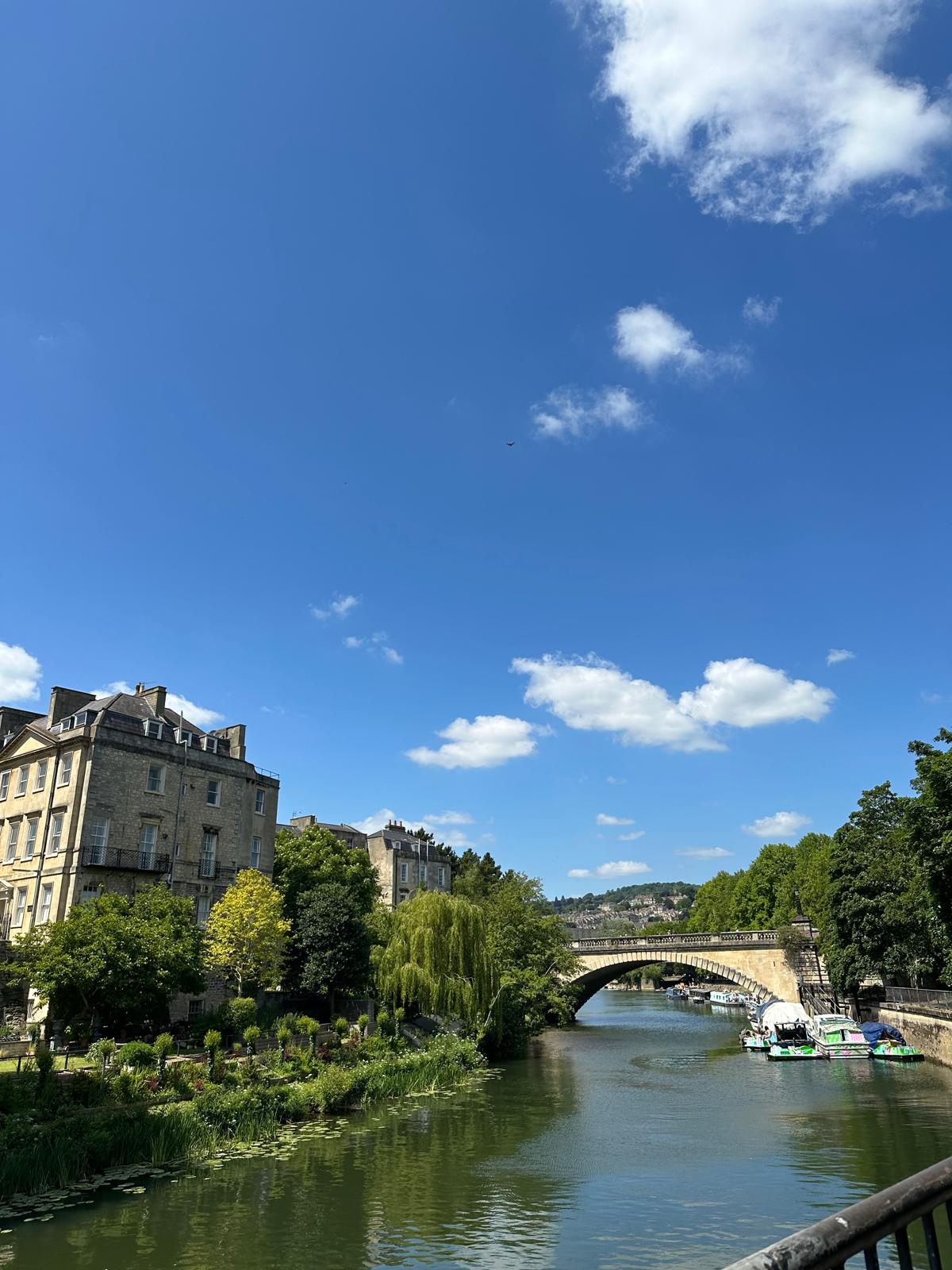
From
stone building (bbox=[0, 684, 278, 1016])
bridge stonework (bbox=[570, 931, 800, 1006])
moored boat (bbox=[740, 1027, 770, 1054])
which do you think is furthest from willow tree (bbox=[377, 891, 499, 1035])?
bridge stonework (bbox=[570, 931, 800, 1006])

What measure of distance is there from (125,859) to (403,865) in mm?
41115

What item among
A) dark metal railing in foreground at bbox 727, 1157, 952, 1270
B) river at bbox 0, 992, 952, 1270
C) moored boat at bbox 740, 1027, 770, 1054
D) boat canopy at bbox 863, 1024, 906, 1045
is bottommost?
river at bbox 0, 992, 952, 1270

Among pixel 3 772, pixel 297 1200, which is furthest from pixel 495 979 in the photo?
pixel 3 772

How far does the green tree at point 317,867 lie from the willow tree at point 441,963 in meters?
6.67

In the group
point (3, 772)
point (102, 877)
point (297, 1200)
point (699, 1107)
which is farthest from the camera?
point (3, 772)

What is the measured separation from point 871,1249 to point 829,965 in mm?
56121

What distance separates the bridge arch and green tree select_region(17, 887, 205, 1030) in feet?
130

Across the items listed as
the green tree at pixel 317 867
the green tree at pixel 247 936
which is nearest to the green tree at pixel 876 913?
the green tree at pixel 317 867

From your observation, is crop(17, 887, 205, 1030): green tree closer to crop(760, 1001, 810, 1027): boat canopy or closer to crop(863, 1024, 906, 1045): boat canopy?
crop(760, 1001, 810, 1027): boat canopy

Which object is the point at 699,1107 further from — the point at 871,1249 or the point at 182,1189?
the point at 871,1249

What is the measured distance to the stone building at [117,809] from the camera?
1518 inches

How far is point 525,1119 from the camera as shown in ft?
95.8

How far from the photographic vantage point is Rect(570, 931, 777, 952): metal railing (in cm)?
6371

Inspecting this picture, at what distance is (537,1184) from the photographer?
69.3 feet
